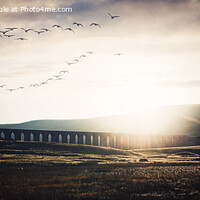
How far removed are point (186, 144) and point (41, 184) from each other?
135083 millimetres

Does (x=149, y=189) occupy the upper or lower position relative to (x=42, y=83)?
lower

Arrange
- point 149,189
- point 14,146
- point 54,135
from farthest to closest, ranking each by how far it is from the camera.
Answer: point 54,135 < point 14,146 < point 149,189

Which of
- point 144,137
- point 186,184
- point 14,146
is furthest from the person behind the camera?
point 144,137

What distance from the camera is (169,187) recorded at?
27469 mm

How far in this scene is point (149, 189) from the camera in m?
26.4

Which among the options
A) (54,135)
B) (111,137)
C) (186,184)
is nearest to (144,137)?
(111,137)

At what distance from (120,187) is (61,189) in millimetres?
4831

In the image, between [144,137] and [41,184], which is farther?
[144,137]

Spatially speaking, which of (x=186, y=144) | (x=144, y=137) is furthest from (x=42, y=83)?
(x=186, y=144)

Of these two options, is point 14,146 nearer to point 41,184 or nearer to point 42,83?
point 42,83

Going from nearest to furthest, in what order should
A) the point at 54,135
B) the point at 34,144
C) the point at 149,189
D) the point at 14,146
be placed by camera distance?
the point at 149,189 → the point at 14,146 → the point at 34,144 → the point at 54,135

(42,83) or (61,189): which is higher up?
(42,83)

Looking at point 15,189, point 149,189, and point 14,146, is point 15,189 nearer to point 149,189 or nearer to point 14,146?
point 149,189

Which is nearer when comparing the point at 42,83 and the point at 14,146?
the point at 42,83
